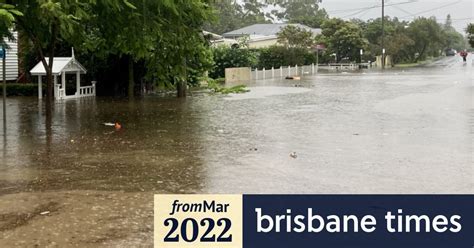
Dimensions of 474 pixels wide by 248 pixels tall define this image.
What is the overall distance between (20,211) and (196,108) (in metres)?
14.0

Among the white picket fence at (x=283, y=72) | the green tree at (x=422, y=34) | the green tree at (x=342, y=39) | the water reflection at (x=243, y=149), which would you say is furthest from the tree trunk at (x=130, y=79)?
the green tree at (x=422, y=34)

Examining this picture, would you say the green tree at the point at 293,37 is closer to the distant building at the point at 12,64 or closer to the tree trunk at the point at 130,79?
the distant building at the point at 12,64

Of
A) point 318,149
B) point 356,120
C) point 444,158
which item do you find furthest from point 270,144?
point 356,120

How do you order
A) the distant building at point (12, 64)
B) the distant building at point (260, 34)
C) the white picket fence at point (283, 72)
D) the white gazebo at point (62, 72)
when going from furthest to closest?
the distant building at point (260, 34) → the white picket fence at point (283, 72) → the distant building at point (12, 64) → the white gazebo at point (62, 72)

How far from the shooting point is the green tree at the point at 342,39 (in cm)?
7431

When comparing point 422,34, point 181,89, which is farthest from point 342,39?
point 181,89

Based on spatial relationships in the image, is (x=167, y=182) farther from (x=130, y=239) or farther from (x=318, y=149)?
(x=318, y=149)

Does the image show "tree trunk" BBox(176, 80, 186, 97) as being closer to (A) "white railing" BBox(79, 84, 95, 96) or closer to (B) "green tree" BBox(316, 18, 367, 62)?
(A) "white railing" BBox(79, 84, 95, 96)

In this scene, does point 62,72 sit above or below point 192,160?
above

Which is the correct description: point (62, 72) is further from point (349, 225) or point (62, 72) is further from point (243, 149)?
point (349, 225)

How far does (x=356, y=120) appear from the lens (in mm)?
16953

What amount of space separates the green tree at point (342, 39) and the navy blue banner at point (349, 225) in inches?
2764

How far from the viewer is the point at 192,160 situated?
1071 centimetres

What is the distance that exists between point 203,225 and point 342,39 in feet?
237
